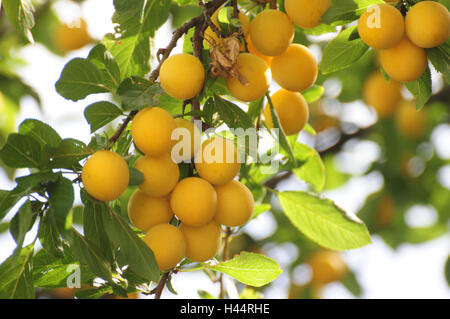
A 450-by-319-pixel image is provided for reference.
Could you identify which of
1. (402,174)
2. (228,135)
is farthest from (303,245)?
(228,135)

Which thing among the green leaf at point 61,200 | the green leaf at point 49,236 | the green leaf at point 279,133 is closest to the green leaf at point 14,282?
the green leaf at point 49,236

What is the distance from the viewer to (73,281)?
1.14m

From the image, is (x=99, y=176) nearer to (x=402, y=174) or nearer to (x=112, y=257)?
(x=112, y=257)

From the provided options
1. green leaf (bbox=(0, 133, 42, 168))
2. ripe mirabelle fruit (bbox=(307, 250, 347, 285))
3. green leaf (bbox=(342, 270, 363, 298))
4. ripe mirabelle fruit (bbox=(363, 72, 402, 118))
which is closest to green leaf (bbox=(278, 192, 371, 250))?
green leaf (bbox=(0, 133, 42, 168))

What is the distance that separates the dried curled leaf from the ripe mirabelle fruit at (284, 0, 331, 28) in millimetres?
139

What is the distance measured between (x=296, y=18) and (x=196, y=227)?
1.56 ft

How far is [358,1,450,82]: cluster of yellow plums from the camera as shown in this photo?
994mm

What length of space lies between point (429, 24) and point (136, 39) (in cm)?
69

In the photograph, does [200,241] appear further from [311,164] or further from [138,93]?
[311,164]

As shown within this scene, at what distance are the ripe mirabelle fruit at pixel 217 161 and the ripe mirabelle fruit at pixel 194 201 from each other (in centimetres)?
2

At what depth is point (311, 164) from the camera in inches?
60.0

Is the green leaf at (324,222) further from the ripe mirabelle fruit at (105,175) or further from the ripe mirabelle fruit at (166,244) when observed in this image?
the ripe mirabelle fruit at (105,175)

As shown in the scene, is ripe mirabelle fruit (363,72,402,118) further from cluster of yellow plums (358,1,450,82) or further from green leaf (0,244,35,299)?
green leaf (0,244,35,299)

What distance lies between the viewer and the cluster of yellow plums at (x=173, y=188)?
92cm
